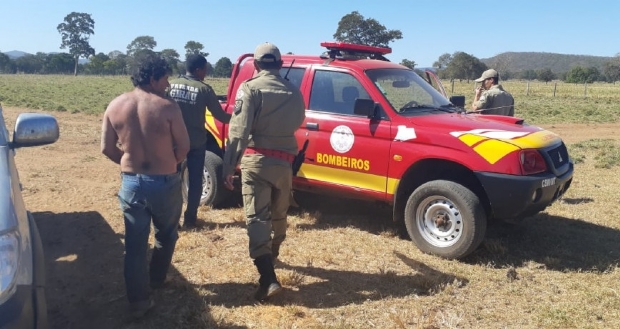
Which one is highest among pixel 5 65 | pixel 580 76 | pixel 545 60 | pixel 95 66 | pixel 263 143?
pixel 545 60

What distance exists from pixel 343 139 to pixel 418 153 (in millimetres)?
847

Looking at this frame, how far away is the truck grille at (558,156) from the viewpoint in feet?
17.3

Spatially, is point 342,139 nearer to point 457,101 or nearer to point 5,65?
point 457,101

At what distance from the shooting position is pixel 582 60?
16612 centimetres

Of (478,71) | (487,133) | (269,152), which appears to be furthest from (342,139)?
(478,71)

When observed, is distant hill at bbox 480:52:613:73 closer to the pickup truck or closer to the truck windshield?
the truck windshield

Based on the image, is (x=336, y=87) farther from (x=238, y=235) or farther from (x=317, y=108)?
(x=238, y=235)

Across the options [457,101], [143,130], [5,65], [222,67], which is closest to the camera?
[143,130]

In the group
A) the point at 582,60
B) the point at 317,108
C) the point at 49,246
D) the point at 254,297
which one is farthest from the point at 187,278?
the point at 582,60

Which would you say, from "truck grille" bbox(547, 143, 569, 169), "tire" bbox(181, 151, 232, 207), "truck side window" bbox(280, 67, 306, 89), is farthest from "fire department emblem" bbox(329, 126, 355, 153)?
"truck grille" bbox(547, 143, 569, 169)

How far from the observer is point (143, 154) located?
3.74 meters

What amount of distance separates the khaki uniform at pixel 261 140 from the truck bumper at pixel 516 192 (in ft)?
6.16

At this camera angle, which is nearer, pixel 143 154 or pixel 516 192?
pixel 143 154

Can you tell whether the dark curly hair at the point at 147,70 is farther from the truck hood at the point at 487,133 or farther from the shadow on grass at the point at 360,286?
the truck hood at the point at 487,133
